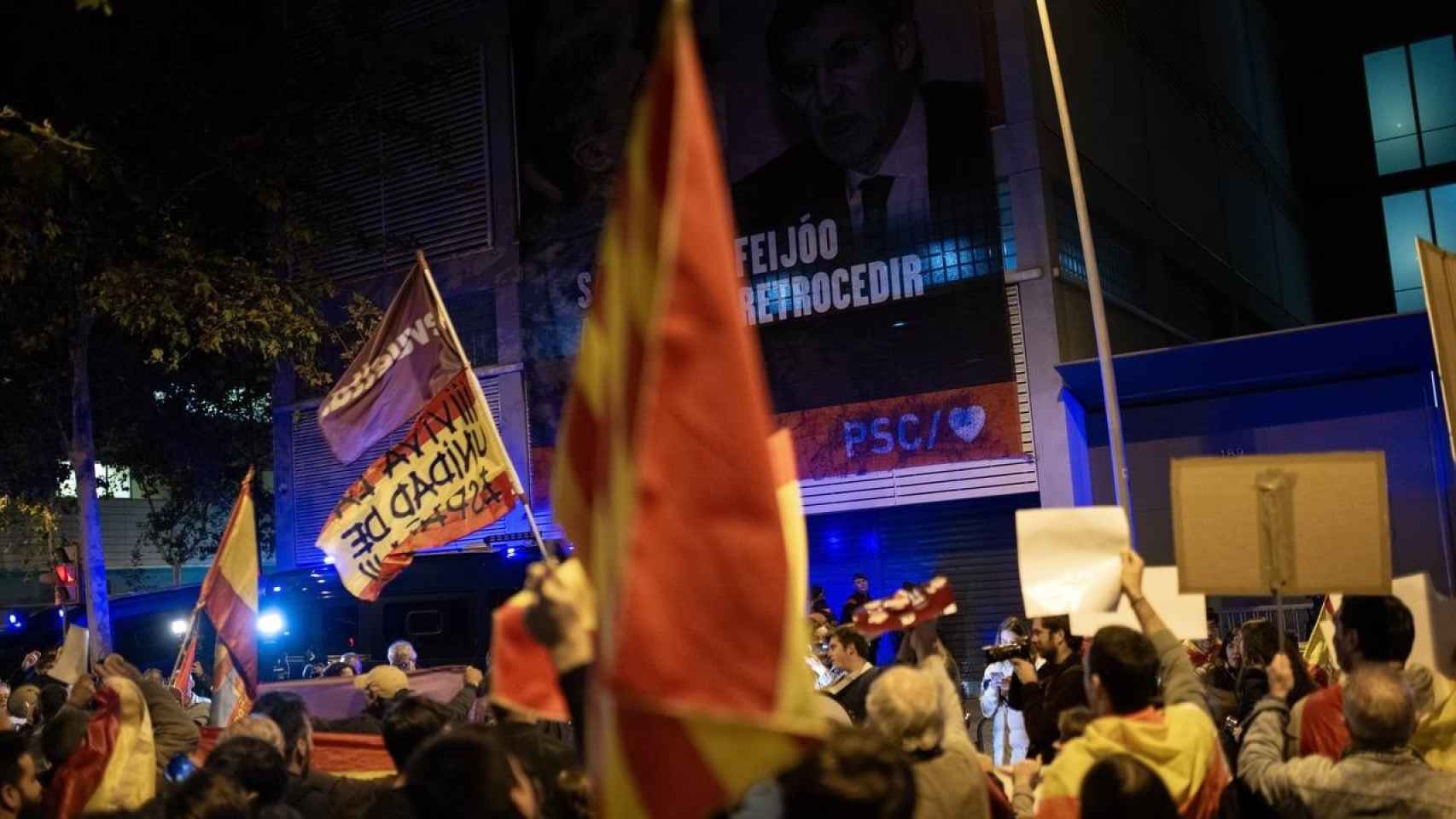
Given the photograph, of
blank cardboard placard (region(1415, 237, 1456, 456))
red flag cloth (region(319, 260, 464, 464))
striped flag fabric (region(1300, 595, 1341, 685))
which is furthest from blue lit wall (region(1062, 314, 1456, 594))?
blank cardboard placard (region(1415, 237, 1456, 456))

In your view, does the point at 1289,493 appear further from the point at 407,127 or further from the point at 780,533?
the point at 407,127

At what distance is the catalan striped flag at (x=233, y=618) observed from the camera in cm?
993

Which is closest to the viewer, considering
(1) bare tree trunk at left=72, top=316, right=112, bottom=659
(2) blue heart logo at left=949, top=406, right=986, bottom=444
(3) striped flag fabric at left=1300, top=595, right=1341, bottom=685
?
(3) striped flag fabric at left=1300, top=595, right=1341, bottom=685

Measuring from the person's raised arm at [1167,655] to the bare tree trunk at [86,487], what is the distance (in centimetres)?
1678

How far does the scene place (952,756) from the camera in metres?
4.45

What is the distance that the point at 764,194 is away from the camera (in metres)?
22.5

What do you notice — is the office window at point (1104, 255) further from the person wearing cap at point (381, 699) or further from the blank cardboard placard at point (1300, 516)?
the blank cardboard placard at point (1300, 516)

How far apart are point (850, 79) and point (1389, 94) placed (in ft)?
65.6

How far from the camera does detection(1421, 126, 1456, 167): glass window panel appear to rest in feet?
112

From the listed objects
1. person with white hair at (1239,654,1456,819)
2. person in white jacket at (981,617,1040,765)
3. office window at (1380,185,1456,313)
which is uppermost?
office window at (1380,185,1456,313)

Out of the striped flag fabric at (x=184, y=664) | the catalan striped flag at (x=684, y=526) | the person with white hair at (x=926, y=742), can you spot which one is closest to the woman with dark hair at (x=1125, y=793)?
the person with white hair at (x=926, y=742)

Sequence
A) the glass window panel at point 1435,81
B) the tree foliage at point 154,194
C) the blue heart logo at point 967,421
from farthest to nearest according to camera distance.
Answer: the glass window panel at point 1435,81 → the blue heart logo at point 967,421 → the tree foliage at point 154,194

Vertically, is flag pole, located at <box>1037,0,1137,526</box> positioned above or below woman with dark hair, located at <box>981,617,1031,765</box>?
above

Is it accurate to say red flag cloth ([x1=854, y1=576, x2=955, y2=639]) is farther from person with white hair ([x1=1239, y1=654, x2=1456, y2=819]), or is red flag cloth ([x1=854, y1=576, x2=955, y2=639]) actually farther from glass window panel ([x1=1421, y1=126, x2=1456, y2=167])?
glass window panel ([x1=1421, y1=126, x2=1456, y2=167])
